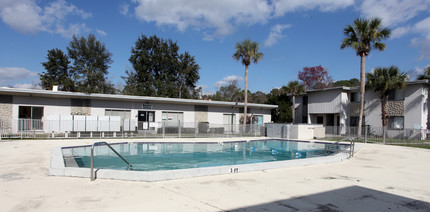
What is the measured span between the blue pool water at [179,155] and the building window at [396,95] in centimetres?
1124

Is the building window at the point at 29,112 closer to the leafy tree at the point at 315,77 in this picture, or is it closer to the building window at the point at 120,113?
the building window at the point at 120,113

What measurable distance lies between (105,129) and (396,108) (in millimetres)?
24563

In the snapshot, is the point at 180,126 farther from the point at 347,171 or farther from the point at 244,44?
the point at 347,171

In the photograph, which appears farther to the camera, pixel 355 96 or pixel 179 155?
pixel 355 96

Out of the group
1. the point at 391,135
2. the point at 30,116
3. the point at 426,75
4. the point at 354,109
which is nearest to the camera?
the point at 30,116

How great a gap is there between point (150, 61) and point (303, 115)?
983 inches

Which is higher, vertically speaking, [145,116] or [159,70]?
[159,70]

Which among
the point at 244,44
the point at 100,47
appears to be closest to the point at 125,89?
the point at 100,47

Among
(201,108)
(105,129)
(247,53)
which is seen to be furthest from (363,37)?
(105,129)

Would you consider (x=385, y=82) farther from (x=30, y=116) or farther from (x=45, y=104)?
(x=30, y=116)

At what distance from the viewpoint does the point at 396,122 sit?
80.7 ft

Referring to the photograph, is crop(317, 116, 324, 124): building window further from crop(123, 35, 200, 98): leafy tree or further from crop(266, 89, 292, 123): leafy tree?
crop(123, 35, 200, 98): leafy tree

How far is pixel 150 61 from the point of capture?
4372 centimetres

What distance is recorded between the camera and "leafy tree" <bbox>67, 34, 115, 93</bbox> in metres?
41.4
